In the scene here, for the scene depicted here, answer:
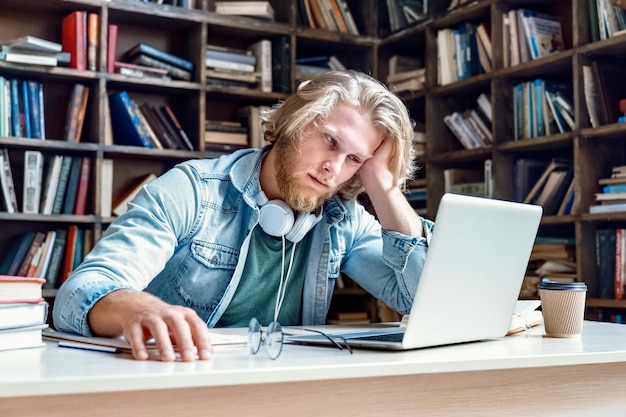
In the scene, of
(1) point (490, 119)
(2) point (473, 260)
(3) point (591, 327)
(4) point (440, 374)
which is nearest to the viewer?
(4) point (440, 374)

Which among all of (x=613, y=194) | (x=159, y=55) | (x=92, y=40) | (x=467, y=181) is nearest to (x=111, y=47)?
(x=92, y=40)

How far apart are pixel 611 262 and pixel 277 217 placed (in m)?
1.74

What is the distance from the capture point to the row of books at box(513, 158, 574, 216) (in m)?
3.23

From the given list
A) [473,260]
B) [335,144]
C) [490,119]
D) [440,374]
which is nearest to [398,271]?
[335,144]

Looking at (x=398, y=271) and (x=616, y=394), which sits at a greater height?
(x=398, y=271)

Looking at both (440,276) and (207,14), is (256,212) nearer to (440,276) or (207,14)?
(440,276)

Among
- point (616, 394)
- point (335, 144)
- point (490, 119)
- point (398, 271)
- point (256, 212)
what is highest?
point (490, 119)

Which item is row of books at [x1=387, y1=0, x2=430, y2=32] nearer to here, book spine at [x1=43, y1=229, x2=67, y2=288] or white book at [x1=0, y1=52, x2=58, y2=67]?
white book at [x1=0, y1=52, x2=58, y2=67]

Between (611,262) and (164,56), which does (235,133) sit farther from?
(611,262)

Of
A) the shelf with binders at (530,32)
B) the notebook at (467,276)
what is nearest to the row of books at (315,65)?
the shelf with binders at (530,32)

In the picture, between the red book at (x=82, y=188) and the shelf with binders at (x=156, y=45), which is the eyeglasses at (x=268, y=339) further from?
the shelf with binders at (x=156, y=45)

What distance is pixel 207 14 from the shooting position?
379cm

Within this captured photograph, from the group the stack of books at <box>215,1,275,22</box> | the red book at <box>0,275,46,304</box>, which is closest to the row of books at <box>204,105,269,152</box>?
the stack of books at <box>215,1,275,22</box>

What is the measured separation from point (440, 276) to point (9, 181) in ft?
8.79
